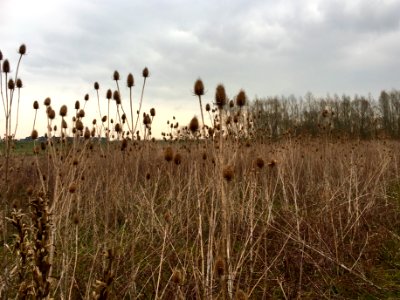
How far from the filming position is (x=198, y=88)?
2729 mm

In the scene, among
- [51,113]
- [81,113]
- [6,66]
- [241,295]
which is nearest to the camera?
[241,295]

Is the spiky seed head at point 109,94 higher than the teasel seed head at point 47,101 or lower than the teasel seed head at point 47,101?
higher

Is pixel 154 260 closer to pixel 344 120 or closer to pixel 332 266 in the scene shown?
pixel 332 266

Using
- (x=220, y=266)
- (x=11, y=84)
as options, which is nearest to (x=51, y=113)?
(x=11, y=84)

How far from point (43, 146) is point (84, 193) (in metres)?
0.85

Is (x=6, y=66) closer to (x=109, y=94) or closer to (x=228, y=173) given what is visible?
(x=109, y=94)

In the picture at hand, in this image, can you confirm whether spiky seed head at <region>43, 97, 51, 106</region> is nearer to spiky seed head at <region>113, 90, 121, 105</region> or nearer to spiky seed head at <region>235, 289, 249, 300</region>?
spiky seed head at <region>113, 90, 121, 105</region>

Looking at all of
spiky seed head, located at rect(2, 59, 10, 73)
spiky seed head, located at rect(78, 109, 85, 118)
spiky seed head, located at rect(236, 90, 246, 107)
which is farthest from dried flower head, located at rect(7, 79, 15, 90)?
spiky seed head, located at rect(236, 90, 246, 107)

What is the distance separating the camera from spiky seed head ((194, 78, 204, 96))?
2.72 m

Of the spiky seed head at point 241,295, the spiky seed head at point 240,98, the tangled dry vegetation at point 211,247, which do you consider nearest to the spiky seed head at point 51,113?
the tangled dry vegetation at point 211,247

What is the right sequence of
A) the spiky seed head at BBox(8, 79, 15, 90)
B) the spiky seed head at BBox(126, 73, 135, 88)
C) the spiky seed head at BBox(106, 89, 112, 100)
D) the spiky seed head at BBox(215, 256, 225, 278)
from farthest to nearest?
1. the spiky seed head at BBox(106, 89, 112, 100)
2. the spiky seed head at BBox(8, 79, 15, 90)
3. the spiky seed head at BBox(126, 73, 135, 88)
4. the spiky seed head at BBox(215, 256, 225, 278)

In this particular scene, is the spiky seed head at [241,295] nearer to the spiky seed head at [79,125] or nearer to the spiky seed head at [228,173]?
the spiky seed head at [228,173]

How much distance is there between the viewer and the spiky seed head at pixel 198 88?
2725 millimetres

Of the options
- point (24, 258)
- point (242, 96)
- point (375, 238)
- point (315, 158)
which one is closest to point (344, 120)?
point (315, 158)
